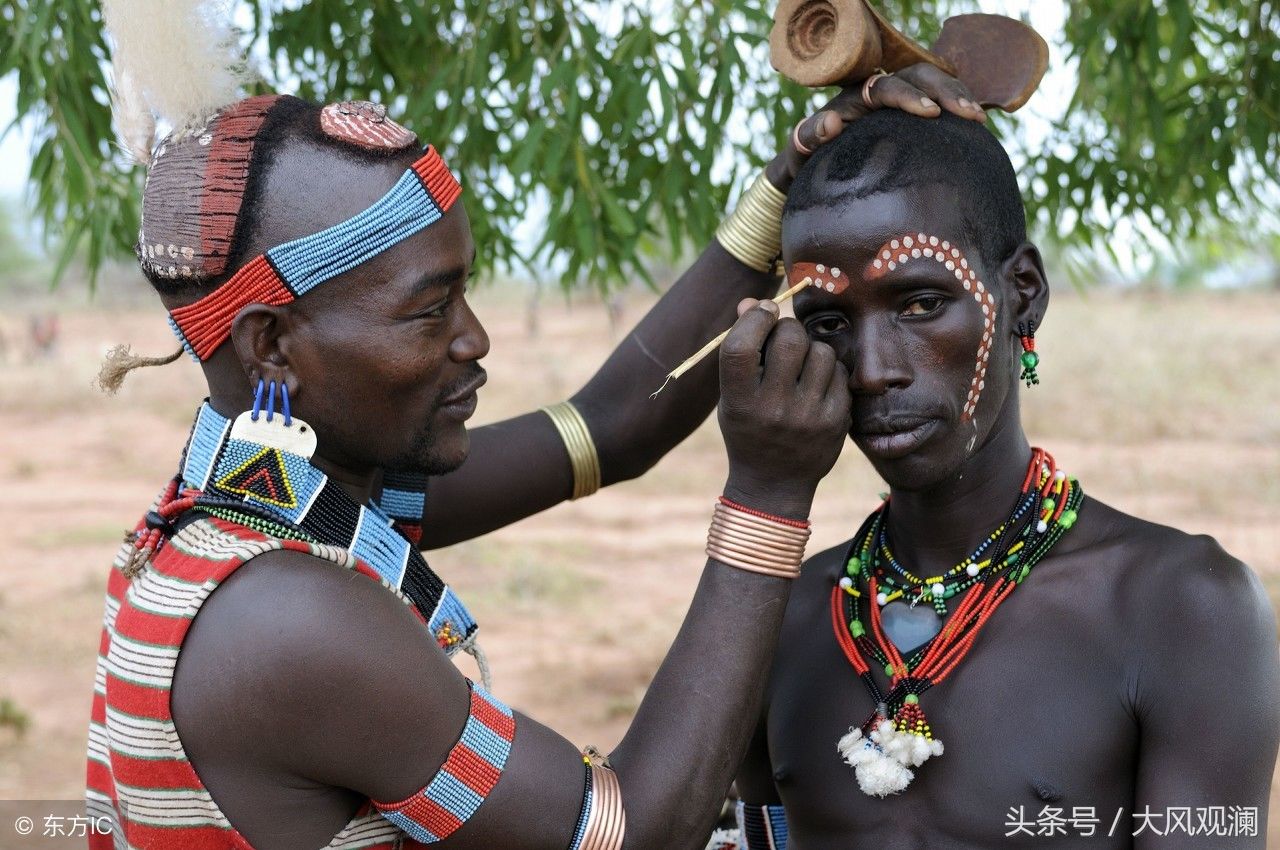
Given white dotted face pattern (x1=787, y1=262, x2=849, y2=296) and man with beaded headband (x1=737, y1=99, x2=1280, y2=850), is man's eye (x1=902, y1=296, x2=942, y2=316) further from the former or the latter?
white dotted face pattern (x1=787, y1=262, x2=849, y2=296)

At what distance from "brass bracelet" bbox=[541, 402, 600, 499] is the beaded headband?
85cm

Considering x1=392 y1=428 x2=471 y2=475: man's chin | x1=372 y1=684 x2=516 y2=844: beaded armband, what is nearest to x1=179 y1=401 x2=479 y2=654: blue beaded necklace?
x1=392 y1=428 x2=471 y2=475: man's chin

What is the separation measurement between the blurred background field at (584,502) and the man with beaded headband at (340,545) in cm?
224

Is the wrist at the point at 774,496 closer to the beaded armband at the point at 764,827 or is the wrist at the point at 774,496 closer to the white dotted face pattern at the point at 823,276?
the white dotted face pattern at the point at 823,276

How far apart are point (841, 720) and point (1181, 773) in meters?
0.60

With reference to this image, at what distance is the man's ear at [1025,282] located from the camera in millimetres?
2311

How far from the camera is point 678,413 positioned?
9.55ft

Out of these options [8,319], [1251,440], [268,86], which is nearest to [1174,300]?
[1251,440]

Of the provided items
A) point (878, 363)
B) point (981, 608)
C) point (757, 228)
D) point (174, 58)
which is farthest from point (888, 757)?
point (174, 58)

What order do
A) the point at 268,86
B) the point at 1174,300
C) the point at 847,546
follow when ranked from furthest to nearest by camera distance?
the point at 1174,300 → the point at 268,86 → the point at 847,546

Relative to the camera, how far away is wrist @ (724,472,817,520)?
2.13m

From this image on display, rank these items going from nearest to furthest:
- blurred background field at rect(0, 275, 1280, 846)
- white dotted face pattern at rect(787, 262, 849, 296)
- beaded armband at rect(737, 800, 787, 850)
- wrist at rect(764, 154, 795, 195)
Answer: white dotted face pattern at rect(787, 262, 849, 296) → wrist at rect(764, 154, 795, 195) → beaded armband at rect(737, 800, 787, 850) → blurred background field at rect(0, 275, 1280, 846)

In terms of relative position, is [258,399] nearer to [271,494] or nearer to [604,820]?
[271,494]

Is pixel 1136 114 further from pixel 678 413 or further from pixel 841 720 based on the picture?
pixel 841 720
